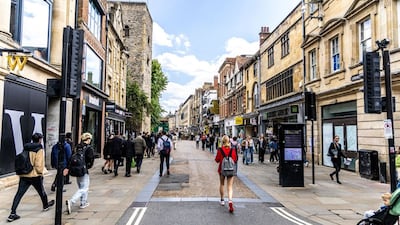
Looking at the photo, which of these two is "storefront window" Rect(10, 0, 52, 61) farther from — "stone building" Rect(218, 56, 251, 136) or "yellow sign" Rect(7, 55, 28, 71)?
"stone building" Rect(218, 56, 251, 136)

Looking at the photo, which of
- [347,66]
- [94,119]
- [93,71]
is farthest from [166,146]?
[94,119]

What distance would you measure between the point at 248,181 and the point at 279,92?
16.0m

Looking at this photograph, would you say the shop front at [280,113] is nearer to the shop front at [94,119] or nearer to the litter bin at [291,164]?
the litter bin at [291,164]

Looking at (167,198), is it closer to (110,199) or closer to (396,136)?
(110,199)

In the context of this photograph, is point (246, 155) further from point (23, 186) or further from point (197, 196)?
point (23, 186)

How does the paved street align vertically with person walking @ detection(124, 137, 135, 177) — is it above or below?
below

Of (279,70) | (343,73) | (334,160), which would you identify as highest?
(279,70)

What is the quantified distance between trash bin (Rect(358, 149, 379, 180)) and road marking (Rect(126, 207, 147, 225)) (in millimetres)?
9801

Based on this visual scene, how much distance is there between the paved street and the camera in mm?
7605

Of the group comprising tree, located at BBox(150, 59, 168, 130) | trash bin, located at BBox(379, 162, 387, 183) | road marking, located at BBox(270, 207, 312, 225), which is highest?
tree, located at BBox(150, 59, 168, 130)

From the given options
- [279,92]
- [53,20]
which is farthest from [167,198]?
[279,92]

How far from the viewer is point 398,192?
4777 mm

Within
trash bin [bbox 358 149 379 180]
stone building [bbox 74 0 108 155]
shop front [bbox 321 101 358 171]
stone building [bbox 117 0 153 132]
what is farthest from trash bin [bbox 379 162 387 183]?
stone building [bbox 117 0 153 132]

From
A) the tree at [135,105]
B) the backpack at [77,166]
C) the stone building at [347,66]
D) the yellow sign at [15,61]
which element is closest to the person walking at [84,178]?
the backpack at [77,166]
